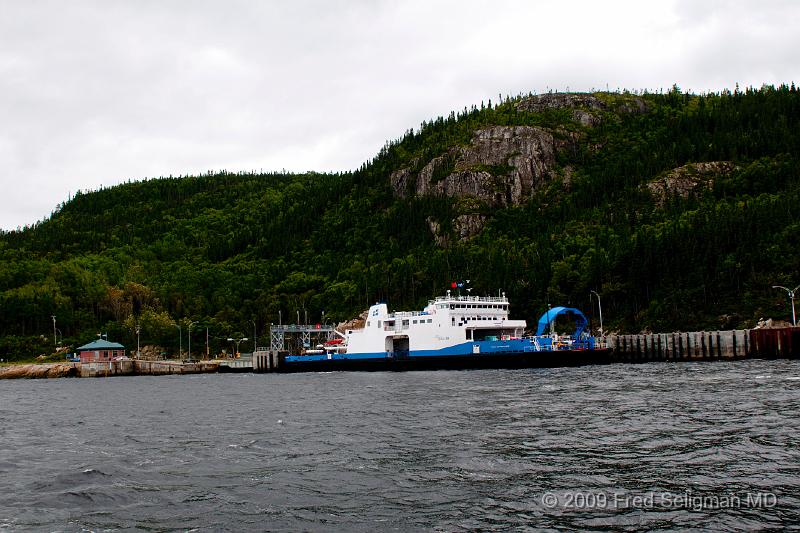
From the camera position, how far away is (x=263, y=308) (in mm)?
182375

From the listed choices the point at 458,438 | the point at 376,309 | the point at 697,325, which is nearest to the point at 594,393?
the point at 458,438

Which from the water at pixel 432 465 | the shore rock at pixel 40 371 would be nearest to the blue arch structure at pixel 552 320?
the water at pixel 432 465

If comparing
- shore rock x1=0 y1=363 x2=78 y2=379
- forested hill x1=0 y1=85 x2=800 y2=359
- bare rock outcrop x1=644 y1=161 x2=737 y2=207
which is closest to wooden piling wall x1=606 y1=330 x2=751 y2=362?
forested hill x1=0 y1=85 x2=800 y2=359

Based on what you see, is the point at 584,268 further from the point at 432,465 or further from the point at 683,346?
the point at 432,465

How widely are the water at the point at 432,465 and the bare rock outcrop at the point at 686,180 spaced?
455ft

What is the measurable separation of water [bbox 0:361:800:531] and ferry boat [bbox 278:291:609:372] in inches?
1414

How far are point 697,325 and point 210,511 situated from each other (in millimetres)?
100563

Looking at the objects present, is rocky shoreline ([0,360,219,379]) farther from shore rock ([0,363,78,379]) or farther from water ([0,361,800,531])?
water ([0,361,800,531])

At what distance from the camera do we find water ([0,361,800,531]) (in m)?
18.2

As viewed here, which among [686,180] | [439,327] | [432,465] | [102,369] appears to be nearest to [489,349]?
[439,327]

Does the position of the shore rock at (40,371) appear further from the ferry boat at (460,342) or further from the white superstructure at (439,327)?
the white superstructure at (439,327)

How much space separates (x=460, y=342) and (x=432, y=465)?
62083 mm

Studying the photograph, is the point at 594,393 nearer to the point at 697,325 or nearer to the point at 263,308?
the point at 697,325

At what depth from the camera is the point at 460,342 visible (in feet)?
282
